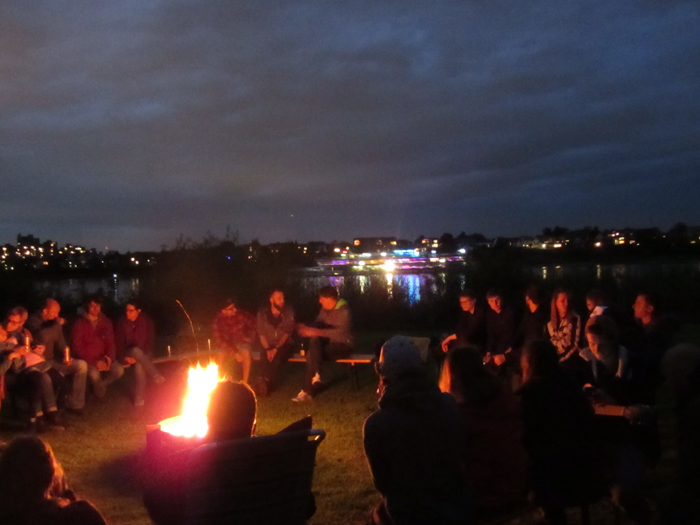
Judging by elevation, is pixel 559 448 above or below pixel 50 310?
below

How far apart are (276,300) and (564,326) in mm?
3820

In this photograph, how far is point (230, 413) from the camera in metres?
3.12

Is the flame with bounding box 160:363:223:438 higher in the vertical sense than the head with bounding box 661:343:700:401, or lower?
lower

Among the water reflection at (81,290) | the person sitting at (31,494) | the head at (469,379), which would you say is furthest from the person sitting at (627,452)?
the water reflection at (81,290)

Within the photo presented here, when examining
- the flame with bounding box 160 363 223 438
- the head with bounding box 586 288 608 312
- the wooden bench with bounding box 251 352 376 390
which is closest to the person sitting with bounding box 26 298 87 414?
the flame with bounding box 160 363 223 438

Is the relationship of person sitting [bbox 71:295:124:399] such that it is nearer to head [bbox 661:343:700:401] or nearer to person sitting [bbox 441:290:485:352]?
person sitting [bbox 441:290:485:352]

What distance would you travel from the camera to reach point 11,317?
7.46 meters

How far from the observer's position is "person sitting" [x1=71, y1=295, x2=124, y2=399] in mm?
7988

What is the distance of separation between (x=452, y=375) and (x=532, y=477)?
69 centimetres

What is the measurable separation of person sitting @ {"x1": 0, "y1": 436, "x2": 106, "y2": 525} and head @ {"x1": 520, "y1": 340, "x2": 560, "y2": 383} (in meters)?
2.37

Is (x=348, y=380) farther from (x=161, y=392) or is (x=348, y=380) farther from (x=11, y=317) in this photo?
(x=11, y=317)

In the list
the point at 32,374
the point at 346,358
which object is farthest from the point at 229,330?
the point at 32,374

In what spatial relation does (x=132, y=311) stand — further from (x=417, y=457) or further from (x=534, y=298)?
(x=417, y=457)

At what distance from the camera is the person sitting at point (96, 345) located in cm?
799
